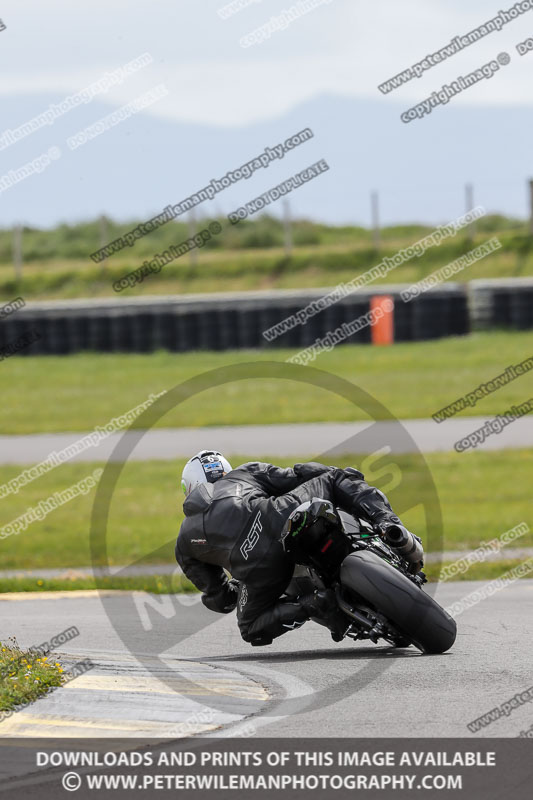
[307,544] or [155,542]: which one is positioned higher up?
[307,544]

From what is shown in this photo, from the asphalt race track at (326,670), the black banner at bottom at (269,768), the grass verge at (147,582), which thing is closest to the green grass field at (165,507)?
the grass verge at (147,582)

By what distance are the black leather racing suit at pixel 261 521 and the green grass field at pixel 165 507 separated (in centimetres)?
550

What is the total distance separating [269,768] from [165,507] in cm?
1118

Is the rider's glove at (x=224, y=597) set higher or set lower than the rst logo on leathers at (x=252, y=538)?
lower

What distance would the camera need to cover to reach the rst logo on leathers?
23.9 ft

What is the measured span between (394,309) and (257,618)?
20.0 metres

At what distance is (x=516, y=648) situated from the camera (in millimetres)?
7379

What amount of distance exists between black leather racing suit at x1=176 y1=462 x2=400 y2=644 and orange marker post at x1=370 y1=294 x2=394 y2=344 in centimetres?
1893

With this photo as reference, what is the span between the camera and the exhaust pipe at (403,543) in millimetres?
6969

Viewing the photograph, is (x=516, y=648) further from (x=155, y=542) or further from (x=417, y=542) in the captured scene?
(x=155, y=542)

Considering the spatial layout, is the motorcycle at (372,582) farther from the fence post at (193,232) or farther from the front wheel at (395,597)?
the fence post at (193,232)

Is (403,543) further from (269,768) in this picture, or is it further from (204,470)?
(269,768)

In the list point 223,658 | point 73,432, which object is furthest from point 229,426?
point 223,658

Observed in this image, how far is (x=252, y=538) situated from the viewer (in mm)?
7324
